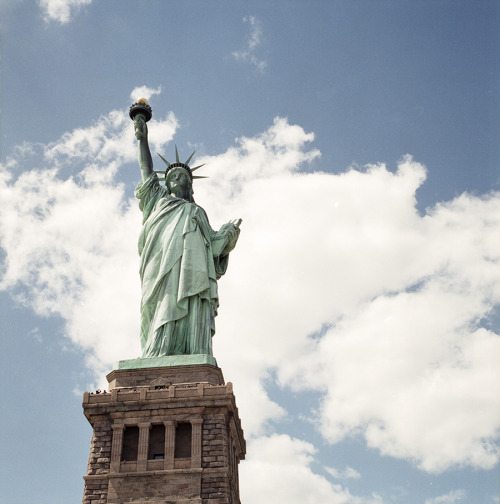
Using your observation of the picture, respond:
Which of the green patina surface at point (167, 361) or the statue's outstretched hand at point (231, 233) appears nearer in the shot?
the green patina surface at point (167, 361)

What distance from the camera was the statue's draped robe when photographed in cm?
2698

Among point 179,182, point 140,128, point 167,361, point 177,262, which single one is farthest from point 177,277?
point 140,128

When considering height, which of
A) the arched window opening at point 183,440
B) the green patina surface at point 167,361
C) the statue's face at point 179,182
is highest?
the statue's face at point 179,182

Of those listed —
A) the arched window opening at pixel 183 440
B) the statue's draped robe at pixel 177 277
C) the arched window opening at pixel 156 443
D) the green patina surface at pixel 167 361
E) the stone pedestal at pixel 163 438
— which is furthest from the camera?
the statue's draped robe at pixel 177 277

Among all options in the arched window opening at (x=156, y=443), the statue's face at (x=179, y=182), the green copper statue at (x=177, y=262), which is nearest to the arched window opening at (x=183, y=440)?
the arched window opening at (x=156, y=443)

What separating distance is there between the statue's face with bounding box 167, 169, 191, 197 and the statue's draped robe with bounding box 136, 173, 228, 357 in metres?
0.79

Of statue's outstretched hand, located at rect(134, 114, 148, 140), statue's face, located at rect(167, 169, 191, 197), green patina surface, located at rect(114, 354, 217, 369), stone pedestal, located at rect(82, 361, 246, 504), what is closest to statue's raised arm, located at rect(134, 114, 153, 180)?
statue's outstretched hand, located at rect(134, 114, 148, 140)

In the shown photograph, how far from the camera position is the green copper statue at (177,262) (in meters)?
27.1

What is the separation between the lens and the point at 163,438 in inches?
938

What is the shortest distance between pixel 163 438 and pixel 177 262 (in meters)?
7.23

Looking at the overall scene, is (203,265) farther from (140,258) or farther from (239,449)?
(239,449)

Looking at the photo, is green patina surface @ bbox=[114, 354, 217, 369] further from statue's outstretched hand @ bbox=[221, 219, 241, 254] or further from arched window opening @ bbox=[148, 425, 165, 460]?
statue's outstretched hand @ bbox=[221, 219, 241, 254]

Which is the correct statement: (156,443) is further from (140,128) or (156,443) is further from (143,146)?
(140,128)

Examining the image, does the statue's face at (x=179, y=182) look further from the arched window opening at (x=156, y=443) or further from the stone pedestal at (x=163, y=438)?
the arched window opening at (x=156, y=443)
